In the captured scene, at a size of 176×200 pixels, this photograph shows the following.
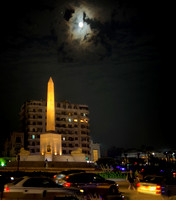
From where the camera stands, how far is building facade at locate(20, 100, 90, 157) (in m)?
97.7

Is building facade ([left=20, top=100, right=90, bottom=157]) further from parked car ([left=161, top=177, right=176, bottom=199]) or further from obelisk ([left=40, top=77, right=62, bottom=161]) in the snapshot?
parked car ([left=161, top=177, right=176, bottom=199])

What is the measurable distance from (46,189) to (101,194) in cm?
439

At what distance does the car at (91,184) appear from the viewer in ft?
46.0

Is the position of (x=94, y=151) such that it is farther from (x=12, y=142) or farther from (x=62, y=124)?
(x=12, y=142)

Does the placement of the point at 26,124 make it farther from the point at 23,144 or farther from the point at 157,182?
the point at 157,182

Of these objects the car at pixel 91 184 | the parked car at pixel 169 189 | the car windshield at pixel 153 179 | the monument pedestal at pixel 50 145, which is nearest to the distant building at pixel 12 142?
the monument pedestal at pixel 50 145

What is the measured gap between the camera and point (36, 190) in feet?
35.4

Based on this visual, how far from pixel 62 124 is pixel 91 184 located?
93165 millimetres

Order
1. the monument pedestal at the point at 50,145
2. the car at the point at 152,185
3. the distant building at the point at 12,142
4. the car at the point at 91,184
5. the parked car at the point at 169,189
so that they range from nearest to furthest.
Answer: the parked car at the point at 169,189
the car at the point at 152,185
the car at the point at 91,184
the monument pedestal at the point at 50,145
the distant building at the point at 12,142

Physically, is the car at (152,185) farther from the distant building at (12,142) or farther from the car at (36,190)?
the distant building at (12,142)

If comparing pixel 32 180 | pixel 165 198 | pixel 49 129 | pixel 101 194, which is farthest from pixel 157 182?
pixel 49 129

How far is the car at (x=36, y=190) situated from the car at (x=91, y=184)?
2.47 metres

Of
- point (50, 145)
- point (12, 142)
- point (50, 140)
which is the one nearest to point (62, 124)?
point (12, 142)

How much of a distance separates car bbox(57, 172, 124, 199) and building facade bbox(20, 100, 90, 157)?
274 ft
